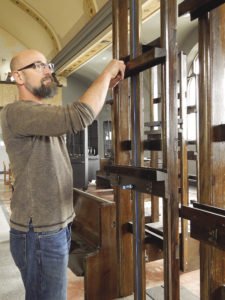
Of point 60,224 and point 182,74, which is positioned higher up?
point 182,74

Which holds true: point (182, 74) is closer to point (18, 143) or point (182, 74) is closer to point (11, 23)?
point (18, 143)

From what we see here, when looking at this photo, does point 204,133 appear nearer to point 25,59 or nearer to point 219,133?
point 219,133

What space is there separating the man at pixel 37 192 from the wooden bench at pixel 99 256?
816mm

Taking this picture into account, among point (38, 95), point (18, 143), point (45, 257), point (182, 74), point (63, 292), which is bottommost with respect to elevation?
point (63, 292)

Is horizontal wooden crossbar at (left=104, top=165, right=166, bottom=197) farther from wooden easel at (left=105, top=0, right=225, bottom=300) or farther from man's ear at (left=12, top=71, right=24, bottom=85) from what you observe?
man's ear at (left=12, top=71, right=24, bottom=85)

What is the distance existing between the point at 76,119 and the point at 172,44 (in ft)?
1.51

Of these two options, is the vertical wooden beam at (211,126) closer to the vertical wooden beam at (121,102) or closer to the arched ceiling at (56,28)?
the vertical wooden beam at (121,102)

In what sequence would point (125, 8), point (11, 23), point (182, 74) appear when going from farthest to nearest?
point (11, 23) → point (182, 74) → point (125, 8)

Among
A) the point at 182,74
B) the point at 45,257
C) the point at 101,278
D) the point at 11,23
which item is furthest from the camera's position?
the point at 11,23

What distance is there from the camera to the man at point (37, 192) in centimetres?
133

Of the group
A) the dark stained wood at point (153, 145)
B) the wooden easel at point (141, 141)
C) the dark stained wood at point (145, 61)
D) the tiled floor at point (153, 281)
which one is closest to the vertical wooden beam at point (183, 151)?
the tiled floor at point (153, 281)

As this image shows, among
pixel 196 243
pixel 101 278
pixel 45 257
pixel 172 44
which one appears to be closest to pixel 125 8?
pixel 172 44

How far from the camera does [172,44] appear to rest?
3.95 feet

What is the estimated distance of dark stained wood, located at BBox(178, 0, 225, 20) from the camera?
110cm
